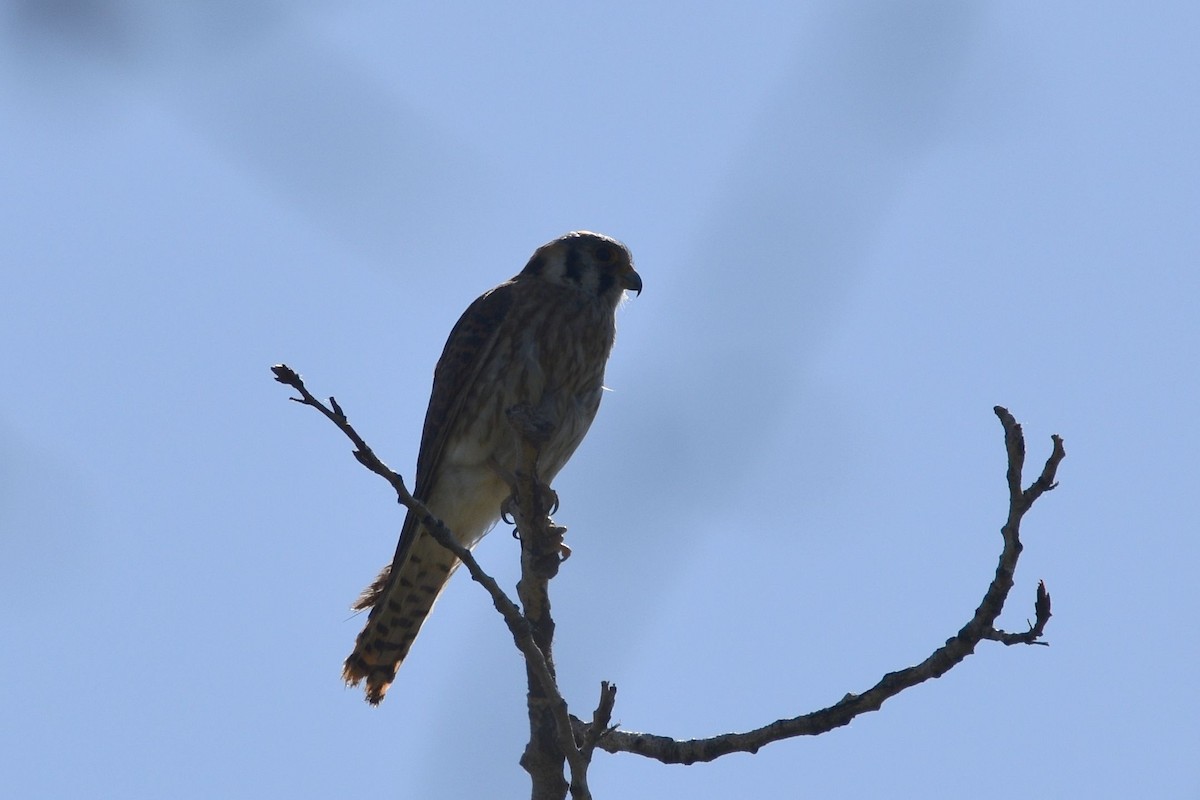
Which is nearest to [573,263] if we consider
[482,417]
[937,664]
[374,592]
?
[482,417]

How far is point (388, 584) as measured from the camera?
5.08 m

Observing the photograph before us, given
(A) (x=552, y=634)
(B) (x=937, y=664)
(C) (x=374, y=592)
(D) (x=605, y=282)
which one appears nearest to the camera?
(B) (x=937, y=664)

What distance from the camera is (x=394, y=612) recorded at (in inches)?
203

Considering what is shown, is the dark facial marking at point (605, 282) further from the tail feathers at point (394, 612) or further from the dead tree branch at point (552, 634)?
the dead tree branch at point (552, 634)

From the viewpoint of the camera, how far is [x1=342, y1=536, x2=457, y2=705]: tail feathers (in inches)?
198

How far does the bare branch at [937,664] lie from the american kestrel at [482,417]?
1961 millimetres

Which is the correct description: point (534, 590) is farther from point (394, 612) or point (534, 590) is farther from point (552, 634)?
point (394, 612)

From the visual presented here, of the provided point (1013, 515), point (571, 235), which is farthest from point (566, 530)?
point (571, 235)

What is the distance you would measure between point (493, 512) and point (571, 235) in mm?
1257

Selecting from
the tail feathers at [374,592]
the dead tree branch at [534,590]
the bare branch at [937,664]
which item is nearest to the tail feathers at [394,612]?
the tail feathers at [374,592]

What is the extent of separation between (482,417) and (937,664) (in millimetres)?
2585

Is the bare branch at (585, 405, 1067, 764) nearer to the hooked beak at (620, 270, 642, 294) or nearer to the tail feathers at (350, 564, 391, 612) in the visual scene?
the tail feathers at (350, 564, 391, 612)

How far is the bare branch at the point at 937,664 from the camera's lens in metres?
2.61

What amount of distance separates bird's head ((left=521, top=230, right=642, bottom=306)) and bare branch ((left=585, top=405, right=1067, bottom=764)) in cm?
259
